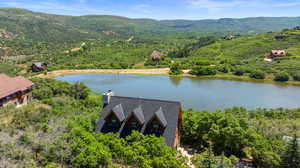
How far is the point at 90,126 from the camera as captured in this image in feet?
58.1

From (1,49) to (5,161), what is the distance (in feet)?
309

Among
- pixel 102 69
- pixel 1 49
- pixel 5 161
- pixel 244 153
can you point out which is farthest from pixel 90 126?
pixel 1 49

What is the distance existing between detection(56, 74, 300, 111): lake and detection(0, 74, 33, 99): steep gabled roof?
19.0 metres

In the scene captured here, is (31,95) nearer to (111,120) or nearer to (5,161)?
(111,120)

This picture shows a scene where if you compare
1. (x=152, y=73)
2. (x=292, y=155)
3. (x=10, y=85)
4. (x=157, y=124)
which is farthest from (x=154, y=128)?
(x=152, y=73)

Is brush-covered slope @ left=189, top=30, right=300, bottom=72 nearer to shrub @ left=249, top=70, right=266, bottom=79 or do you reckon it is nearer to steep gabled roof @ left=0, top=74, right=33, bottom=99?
shrub @ left=249, top=70, right=266, bottom=79

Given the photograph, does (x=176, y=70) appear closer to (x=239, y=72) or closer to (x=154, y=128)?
(x=239, y=72)

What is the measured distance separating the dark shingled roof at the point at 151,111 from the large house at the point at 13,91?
605 inches

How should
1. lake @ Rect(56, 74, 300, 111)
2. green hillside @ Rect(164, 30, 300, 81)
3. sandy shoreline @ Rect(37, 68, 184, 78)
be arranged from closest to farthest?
lake @ Rect(56, 74, 300, 111) → green hillside @ Rect(164, 30, 300, 81) → sandy shoreline @ Rect(37, 68, 184, 78)

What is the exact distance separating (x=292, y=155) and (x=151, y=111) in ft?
31.8

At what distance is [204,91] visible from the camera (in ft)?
164

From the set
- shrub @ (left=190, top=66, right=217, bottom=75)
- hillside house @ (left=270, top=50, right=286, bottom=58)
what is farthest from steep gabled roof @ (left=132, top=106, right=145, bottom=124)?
hillside house @ (left=270, top=50, right=286, bottom=58)

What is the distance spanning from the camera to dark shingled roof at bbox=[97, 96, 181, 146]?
1630 centimetres

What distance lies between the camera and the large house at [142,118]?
16.4 m
